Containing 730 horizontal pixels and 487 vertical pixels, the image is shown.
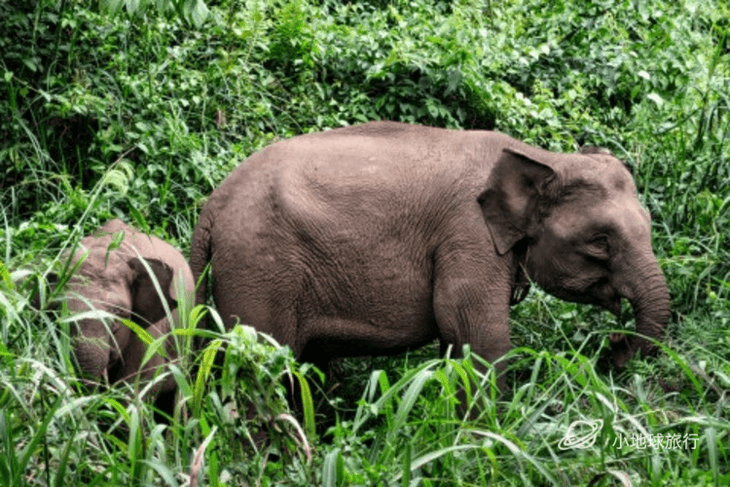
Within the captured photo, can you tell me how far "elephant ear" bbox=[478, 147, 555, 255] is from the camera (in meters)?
6.23

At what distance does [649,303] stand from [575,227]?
49cm

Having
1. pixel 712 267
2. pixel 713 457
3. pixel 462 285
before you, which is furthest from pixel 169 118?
pixel 713 457

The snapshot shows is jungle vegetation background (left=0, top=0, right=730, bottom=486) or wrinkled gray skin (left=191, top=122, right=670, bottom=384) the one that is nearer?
jungle vegetation background (left=0, top=0, right=730, bottom=486)

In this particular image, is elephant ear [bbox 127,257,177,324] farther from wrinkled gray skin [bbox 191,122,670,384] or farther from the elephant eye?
the elephant eye

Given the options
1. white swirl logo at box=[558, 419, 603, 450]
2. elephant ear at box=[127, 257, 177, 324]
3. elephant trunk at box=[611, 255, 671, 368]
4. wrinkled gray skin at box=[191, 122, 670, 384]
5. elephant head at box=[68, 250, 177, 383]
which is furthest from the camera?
elephant ear at box=[127, 257, 177, 324]

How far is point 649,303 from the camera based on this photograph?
6.07m

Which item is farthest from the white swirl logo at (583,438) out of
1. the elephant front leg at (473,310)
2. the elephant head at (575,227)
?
the elephant head at (575,227)

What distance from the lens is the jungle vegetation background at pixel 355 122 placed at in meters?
4.20

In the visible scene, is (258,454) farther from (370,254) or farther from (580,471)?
(370,254)

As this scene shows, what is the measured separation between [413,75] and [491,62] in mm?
566

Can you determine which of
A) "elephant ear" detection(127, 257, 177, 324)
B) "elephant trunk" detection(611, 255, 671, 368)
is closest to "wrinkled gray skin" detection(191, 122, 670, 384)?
"elephant trunk" detection(611, 255, 671, 368)

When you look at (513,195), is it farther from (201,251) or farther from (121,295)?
(121,295)

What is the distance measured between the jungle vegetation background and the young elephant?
27 centimetres

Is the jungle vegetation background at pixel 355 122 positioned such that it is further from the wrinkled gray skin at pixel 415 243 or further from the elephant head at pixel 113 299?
the wrinkled gray skin at pixel 415 243
